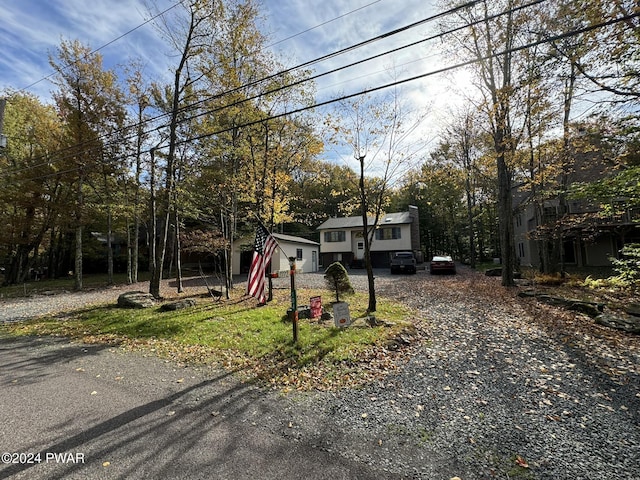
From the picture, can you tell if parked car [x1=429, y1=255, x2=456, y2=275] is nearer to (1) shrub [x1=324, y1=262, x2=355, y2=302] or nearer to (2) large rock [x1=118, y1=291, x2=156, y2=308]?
(1) shrub [x1=324, y1=262, x2=355, y2=302]

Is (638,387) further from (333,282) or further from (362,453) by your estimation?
(333,282)

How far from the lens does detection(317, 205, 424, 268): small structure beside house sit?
2819 cm

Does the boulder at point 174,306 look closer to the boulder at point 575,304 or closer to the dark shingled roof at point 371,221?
the boulder at point 575,304

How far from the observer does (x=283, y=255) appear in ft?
77.2

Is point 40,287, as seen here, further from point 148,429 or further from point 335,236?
point 335,236

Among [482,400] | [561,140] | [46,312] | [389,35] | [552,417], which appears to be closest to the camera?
[552,417]

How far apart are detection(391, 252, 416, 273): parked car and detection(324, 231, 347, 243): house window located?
879 cm

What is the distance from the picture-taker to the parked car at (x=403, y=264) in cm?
2139

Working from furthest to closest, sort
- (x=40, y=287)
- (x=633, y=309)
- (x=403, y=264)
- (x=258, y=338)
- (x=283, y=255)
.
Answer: (x=283, y=255)
(x=403, y=264)
(x=40, y=287)
(x=633, y=309)
(x=258, y=338)

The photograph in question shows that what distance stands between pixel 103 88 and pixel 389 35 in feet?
55.4

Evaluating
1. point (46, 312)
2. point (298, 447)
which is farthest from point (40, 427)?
point (46, 312)

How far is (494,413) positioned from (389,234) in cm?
2568

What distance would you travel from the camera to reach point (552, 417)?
334 cm

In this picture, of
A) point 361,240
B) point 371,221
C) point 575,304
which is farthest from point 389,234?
point 575,304
